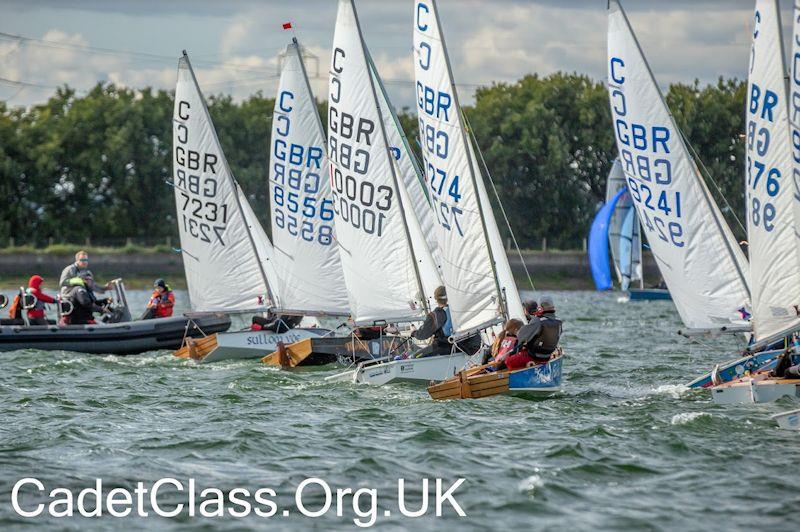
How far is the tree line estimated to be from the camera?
7525 cm

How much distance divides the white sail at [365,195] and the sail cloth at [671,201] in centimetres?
373

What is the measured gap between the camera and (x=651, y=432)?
16031mm

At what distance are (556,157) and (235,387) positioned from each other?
57.6m

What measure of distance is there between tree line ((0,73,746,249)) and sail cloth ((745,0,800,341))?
2228 inches

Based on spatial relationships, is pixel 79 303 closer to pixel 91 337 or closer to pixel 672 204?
pixel 91 337

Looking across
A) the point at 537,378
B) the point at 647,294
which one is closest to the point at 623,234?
the point at 647,294

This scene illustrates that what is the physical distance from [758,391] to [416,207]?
961cm

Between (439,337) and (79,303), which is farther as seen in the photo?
(79,303)

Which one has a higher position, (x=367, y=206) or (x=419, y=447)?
(x=367, y=206)

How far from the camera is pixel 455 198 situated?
20.6 m

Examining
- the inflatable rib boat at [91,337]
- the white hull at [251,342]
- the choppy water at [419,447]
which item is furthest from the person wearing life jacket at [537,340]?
the inflatable rib boat at [91,337]

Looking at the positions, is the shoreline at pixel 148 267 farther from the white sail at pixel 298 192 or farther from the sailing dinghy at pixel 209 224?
the white sail at pixel 298 192

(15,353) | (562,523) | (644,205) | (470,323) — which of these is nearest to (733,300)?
(644,205)

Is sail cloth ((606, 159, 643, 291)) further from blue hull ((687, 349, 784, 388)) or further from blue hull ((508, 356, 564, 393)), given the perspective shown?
blue hull ((508, 356, 564, 393))
